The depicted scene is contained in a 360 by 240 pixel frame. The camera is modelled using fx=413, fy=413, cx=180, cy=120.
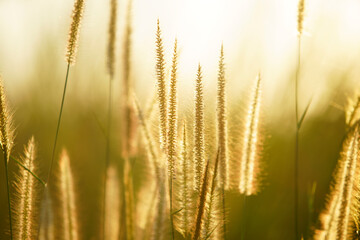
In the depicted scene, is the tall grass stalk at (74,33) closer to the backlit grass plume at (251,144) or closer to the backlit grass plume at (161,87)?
the backlit grass plume at (161,87)

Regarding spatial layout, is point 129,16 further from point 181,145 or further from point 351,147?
point 351,147

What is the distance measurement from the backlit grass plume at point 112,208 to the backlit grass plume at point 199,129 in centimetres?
56

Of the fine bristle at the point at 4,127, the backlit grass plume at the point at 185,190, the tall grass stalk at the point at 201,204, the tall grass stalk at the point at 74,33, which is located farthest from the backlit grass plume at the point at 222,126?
the fine bristle at the point at 4,127

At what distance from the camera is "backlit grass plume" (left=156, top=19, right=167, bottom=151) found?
1001mm

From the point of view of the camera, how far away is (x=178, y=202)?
1209 millimetres

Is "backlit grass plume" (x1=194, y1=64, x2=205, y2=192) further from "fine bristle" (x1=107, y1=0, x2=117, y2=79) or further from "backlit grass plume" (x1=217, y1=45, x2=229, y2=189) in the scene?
"fine bristle" (x1=107, y1=0, x2=117, y2=79)

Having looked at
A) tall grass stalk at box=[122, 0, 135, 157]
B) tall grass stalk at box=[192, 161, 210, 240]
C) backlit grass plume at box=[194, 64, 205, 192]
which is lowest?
tall grass stalk at box=[192, 161, 210, 240]

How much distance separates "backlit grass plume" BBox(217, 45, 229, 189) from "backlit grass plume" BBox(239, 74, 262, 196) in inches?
5.2

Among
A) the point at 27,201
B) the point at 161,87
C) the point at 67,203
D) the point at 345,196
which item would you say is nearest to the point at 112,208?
the point at 67,203

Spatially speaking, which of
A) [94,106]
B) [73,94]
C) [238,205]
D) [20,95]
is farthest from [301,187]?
[20,95]

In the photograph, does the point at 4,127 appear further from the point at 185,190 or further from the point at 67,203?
the point at 185,190

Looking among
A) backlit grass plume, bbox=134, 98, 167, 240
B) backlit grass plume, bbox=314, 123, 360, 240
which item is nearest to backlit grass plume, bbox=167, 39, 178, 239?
backlit grass plume, bbox=134, 98, 167, 240

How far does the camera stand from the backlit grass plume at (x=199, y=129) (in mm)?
985

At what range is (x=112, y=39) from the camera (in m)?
1.51
